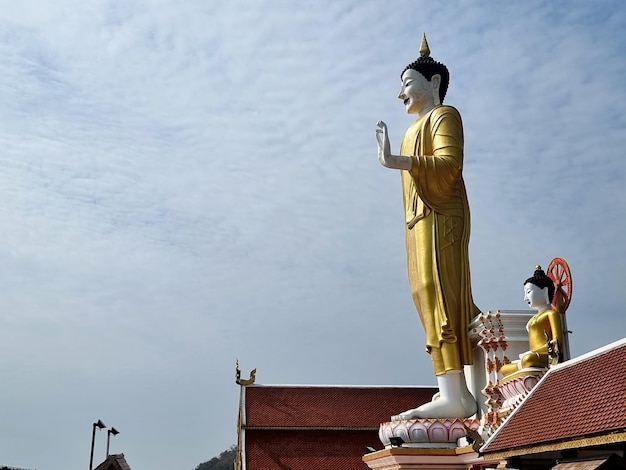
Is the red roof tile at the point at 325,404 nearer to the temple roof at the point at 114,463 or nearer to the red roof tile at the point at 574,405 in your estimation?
the temple roof at the point at 114,463

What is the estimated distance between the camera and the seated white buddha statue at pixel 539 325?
8539 mm

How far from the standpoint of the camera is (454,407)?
9.75m

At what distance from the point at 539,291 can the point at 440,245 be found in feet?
5.14

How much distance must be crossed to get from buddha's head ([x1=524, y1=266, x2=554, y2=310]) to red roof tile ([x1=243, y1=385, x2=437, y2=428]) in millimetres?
8139

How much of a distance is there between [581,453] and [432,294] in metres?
4.17

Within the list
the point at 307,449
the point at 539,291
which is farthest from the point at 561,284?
the point at 307,449

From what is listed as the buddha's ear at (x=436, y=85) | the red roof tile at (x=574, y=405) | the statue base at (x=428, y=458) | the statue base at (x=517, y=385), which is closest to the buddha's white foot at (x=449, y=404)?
the statue base at (x=428, y=458)

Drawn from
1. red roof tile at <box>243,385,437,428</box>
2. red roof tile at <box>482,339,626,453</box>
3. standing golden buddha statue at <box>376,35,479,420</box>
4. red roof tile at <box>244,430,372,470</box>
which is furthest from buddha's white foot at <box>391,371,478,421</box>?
red roof tile at <box>243,385,437,428</box>

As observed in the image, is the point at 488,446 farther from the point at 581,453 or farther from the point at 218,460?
the point at 218,460

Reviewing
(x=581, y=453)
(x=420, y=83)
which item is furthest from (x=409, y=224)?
(x=581, y=453)

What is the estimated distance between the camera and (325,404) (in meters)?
17.0

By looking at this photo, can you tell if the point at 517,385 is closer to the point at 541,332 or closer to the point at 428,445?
the point at 541,332

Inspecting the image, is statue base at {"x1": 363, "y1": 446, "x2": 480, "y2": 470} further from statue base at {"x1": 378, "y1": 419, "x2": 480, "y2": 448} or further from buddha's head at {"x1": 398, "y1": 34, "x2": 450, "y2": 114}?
buddha's head at {"x1": 398, "y1": 34, "x2": 450, "y2": 114}

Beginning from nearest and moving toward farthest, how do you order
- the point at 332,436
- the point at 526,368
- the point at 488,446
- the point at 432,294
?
1. the point at 488,446
2. the point at 526,368
3. the point at 432,294
4. the point at 332,436
